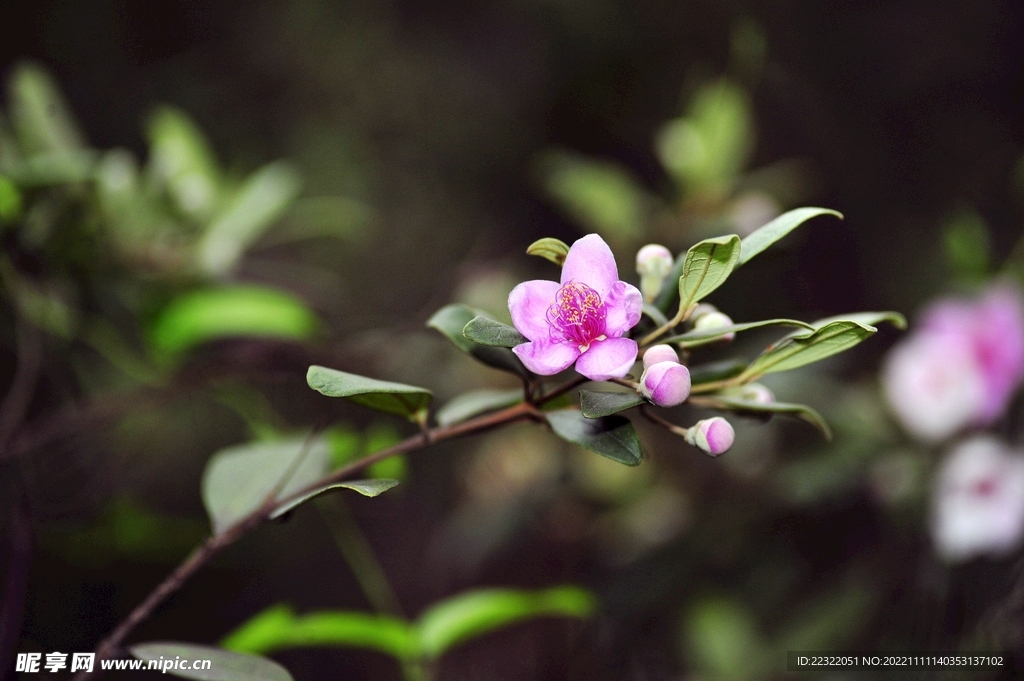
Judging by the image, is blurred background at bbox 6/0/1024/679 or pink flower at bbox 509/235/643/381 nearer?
pink flower at bbox 509/235/643/381

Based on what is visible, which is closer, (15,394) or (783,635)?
(15,394)

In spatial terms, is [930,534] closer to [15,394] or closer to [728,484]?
[728,484]

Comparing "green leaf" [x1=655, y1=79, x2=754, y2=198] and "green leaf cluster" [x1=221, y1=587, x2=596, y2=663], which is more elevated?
"green leaf" [x1=655, y1=79, x2=754, y2=198]

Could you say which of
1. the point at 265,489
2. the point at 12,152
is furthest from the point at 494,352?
the point at 12,152

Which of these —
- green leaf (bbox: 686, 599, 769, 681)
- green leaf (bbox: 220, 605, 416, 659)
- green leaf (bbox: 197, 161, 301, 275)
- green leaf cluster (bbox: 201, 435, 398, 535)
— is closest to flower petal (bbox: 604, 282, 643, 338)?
green leaf cluster (bbox: 201, 435, 398, 535)

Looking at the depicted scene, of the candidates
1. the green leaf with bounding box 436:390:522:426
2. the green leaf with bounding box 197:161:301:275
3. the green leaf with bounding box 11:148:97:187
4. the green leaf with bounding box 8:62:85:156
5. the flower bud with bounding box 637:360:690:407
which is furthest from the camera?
the green leaf with bounding box 197:161:301:275

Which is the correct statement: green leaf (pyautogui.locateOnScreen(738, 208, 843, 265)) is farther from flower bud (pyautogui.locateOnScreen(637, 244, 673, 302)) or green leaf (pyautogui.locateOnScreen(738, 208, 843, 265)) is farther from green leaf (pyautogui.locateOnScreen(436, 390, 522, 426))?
green leaf (pyautogui.locateOnScreen(436, 390, 522, 426))

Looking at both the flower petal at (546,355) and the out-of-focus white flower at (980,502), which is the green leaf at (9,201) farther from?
the out-of-focus white flower at (980,502)

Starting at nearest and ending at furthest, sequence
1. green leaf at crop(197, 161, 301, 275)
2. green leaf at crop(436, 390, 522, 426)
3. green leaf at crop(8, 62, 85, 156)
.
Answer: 1. green leaf at crop(436, 390, 522, 426)
2. green leaf at crop(8, 62, 85, 156)
3. green leaf at crop(197, 161, 301, 275)
